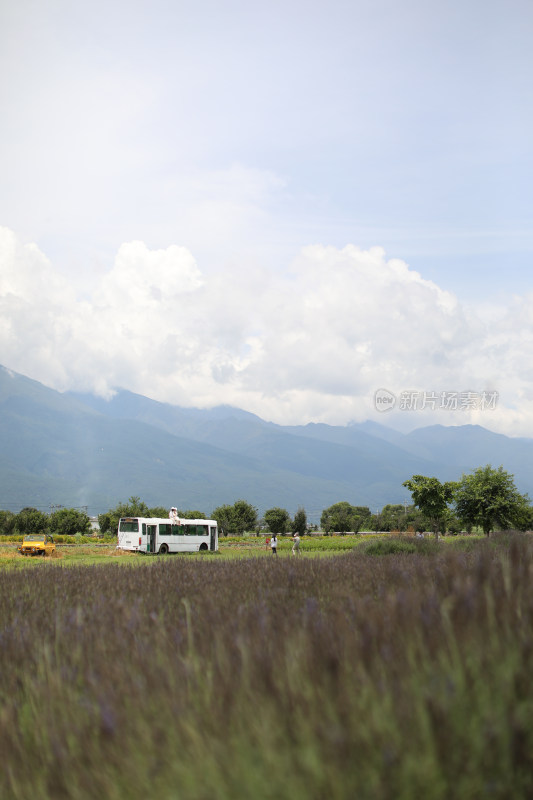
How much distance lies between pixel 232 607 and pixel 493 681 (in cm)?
344

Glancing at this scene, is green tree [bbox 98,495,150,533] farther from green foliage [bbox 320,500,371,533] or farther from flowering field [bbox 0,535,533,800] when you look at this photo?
flowering field [bbox 0,535,533,800]

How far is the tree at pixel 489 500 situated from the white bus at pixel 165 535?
1751 centimetres

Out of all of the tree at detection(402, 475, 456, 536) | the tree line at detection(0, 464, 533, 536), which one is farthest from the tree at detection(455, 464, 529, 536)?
the tree at detection(402, 475, 456, 536)

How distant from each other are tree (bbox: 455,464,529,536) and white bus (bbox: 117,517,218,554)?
17.5 metres

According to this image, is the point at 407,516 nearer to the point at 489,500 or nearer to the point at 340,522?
the point at 340,522

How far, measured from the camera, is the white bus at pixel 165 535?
42219mm

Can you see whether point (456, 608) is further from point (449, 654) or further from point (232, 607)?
point (232, 607)

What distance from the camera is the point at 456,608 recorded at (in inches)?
117

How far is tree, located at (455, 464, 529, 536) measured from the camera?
41.4m

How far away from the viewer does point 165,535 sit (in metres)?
43.5

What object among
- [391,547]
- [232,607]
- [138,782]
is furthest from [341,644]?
[391,547]

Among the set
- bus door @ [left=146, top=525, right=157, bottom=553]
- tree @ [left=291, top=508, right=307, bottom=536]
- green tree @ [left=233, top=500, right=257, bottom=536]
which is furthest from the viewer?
green tree @ [left=233, top=500, right=257, bottom=536]

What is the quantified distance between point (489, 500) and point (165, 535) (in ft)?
70.9

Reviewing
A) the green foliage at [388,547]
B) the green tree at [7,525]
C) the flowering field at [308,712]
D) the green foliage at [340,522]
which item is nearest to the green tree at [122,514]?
the green tree at [7,525]
